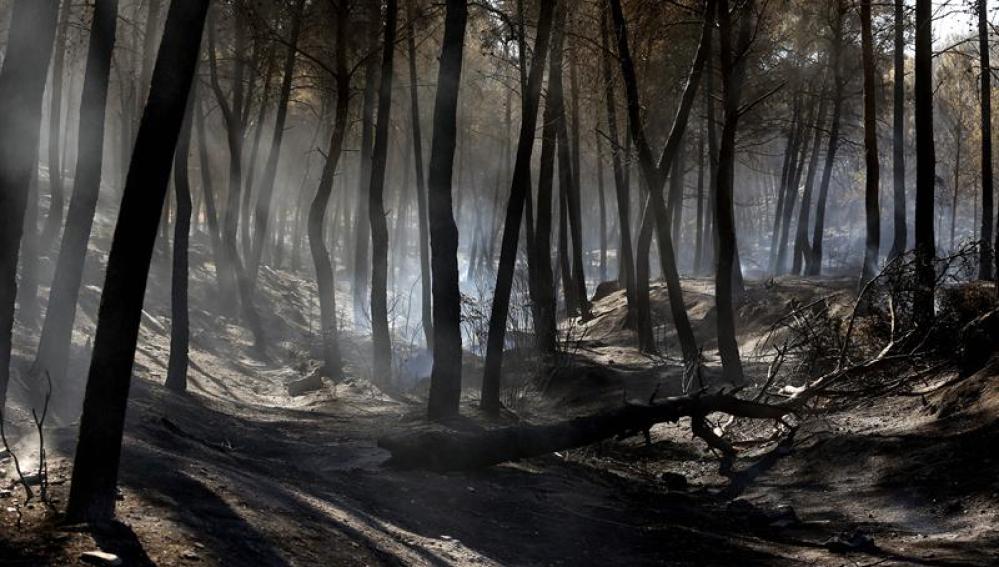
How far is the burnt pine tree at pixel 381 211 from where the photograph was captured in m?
17.1

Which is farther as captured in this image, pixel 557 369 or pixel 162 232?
pixel 162 232

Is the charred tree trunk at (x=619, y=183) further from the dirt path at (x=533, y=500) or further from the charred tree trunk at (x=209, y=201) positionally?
the charred tree trunk at (x=209, y=201)

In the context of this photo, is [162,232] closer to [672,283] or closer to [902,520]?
[672,283]

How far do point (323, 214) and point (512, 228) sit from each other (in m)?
6.12

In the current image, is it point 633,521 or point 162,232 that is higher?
point 162,232

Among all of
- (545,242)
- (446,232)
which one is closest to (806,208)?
(545,242)

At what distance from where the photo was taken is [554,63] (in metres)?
16.5

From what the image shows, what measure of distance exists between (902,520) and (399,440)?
4.34 metres

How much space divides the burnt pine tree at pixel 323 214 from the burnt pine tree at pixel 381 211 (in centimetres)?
105

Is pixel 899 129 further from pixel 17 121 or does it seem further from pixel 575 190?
pixel 17 121

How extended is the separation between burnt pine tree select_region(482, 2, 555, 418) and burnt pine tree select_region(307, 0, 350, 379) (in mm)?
5892

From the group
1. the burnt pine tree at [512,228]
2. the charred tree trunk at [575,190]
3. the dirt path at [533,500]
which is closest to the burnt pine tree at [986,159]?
the charred tree trunk at [575,190]

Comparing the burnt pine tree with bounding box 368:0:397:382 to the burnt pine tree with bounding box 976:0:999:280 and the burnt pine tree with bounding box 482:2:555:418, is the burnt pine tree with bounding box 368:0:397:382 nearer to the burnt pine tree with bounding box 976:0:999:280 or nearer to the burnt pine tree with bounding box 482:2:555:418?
the burnt pine tree with bounding box 482:2:555:418

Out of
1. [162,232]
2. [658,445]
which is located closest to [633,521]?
[658,445]
